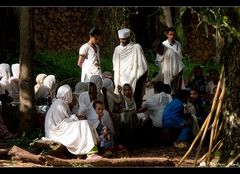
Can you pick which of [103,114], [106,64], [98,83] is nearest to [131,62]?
[98,83]

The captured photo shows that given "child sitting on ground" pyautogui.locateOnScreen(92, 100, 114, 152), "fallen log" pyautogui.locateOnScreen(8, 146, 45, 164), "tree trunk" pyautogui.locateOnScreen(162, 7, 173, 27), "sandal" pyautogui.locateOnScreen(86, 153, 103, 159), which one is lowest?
"sandal" pyautogui.locateOnScreen(86, 153, 103, 159)

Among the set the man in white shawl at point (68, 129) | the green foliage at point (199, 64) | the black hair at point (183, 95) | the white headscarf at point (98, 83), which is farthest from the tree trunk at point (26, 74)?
the green foliage at point (199, 64)

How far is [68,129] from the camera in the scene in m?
8.97

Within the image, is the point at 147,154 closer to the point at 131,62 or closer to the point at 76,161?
the point at 76,161

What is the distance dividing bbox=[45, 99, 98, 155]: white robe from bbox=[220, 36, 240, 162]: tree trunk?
155 cm

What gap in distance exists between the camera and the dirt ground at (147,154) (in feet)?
27.6

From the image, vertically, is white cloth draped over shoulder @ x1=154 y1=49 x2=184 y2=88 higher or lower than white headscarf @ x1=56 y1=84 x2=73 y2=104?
higher

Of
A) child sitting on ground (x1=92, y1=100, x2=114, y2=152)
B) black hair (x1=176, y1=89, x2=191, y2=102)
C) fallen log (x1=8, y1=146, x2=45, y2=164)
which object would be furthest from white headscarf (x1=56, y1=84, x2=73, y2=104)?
black hair (x1=176, y1=89, x2=191, y2=102)

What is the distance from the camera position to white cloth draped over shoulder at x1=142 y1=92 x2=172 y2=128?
33.6 feet

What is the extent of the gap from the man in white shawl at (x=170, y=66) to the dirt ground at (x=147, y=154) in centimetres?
191

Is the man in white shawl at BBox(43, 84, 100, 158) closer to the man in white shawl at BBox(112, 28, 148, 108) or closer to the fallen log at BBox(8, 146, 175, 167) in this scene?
the fallen log at BBox(8, 146, 175, 167)

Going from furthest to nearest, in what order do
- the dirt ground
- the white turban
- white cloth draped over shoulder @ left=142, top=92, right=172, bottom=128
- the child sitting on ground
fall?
the white turban
white cloth draped over shoulder @ left=142, top=92, right=172, bottom=128
the child sitting on ground
the dirt ground

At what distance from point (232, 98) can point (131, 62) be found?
3351 mm
